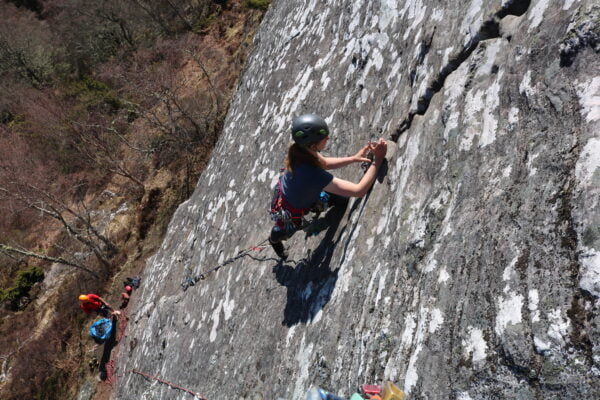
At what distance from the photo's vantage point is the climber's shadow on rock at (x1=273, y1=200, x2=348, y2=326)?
12.8 feet

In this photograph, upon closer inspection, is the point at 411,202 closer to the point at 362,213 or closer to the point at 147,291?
the point at 362,213

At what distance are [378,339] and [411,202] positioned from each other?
106 centimetres

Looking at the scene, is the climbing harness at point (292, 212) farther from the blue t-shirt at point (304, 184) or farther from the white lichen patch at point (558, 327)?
the white lichen patch at point (558, 327)

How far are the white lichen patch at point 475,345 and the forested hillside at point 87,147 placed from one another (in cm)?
1191

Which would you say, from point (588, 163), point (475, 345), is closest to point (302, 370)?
point (475, 345)

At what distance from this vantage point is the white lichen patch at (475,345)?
6.70 ft

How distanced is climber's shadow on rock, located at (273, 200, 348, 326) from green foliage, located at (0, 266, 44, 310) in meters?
19.1

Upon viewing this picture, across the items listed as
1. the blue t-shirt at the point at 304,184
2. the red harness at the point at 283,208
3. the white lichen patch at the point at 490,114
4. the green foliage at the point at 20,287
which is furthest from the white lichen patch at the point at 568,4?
the green foliage at the point at 20,287

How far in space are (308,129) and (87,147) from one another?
→ 18229 millimetres

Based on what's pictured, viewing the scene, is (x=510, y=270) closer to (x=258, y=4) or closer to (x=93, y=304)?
(x=93, y=304)

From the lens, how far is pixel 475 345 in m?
2.09

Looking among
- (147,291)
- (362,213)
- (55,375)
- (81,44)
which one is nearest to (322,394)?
(362,213)

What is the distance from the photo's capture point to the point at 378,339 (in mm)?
2830

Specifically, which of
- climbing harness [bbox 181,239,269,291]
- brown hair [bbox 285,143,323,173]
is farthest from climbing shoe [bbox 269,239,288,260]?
brown hair [bbox 285,143,323,173]
